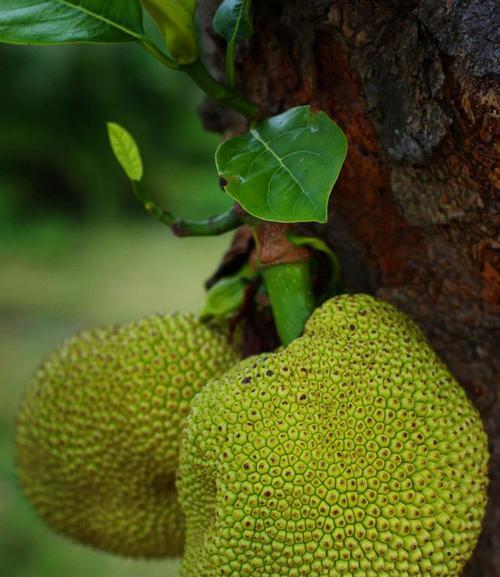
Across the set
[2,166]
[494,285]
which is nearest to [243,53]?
[494,285]

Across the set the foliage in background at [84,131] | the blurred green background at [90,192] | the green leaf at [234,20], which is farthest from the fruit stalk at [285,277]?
the foliage in background at [84,131]

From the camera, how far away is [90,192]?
5805 mm

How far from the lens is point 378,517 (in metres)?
0.80

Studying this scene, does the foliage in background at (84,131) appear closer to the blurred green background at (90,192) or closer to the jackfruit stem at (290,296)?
the blurred green background at (90,192)

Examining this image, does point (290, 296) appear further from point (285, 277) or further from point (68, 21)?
point (68, 21)

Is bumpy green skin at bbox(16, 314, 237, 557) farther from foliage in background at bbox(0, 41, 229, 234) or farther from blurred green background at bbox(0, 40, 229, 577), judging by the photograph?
foliage in background at bbox(0, 41, 229, 234)

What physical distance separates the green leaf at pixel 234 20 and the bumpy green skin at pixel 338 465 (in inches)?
14.4

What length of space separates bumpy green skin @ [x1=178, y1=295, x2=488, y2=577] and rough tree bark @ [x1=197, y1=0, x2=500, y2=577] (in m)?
0.14

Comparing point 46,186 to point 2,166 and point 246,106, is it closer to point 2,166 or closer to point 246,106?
point 2,166

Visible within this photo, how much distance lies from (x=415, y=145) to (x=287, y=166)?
Result: 0.14 metres

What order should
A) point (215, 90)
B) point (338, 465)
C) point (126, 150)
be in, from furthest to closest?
1. point (126, 150)
2. point (215, 90)
3. point (338, 465)

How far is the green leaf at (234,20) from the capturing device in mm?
894

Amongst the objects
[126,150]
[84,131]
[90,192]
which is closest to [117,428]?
[126,150]

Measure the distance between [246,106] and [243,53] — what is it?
133 millimetres
